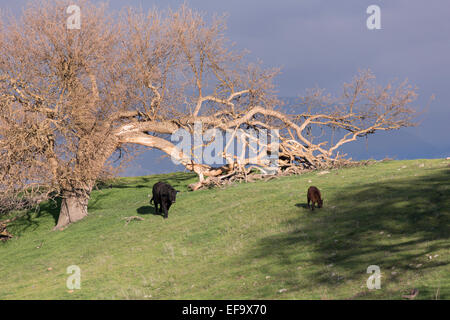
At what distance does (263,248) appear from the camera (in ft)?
57.2

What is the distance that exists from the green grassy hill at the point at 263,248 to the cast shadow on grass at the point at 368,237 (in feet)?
0.12

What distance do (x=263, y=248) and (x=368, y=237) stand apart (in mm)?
3745

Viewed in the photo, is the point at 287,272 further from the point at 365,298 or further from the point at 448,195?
the point at 448,195

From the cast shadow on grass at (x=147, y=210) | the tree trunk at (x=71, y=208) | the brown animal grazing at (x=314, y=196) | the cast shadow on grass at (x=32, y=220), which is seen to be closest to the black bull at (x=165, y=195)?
the cast shadow on grass at (x=147, y=210)

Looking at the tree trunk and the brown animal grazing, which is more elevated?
the brown animal grazing

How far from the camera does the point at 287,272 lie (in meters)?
14.3

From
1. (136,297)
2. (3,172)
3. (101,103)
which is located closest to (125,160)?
(101,103)

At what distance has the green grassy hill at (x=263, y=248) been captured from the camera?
42.5ft

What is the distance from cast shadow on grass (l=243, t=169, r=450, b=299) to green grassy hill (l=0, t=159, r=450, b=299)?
0.12 ft

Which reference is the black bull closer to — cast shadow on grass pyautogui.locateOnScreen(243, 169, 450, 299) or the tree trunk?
the tree trunk

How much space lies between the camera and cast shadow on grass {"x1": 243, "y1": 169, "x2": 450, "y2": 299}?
13.0 m

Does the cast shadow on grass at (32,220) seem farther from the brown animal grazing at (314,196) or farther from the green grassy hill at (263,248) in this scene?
the brown animal grazing at (314,196)

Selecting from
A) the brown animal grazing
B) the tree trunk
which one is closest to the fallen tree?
the tree trunk
